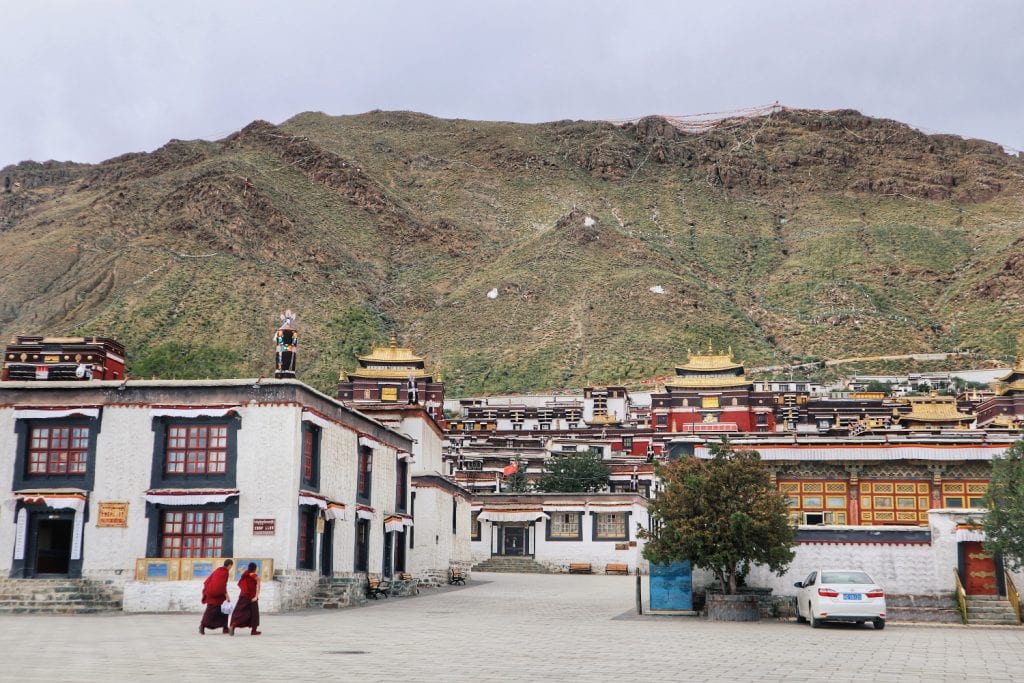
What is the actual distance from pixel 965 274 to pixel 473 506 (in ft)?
356

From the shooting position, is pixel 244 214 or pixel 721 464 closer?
pixel 721 464

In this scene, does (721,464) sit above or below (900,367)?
below

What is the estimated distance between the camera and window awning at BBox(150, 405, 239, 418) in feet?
97.5

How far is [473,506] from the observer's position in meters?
60.8

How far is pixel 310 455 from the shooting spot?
102 ft

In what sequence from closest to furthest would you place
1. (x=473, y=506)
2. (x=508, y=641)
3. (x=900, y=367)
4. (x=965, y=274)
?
(x=508, y=641), (x=473, y=506), (x=900, y=367), (x=965, y=274)


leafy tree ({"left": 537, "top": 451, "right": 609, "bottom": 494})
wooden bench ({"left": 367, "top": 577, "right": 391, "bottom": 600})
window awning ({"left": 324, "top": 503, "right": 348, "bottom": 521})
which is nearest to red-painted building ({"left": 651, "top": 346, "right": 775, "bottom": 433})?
leafy tree ({"left": 537, "top": 451, "right": 609, "bottom": 494})

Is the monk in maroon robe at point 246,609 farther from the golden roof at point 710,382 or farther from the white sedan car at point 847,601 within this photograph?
the golden roof at point 710,382

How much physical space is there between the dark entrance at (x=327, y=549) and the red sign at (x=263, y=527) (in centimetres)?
318

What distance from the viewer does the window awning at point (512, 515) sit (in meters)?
59.4

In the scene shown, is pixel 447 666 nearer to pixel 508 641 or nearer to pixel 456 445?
Answer: pixel 508 641

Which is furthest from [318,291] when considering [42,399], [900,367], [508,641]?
[508,641]

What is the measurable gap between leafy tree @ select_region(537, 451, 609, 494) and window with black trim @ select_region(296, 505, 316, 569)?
4788cm

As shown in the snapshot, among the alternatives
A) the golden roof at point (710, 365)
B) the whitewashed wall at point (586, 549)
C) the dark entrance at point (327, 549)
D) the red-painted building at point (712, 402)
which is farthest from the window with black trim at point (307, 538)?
the golden roof at point (710, 365)
